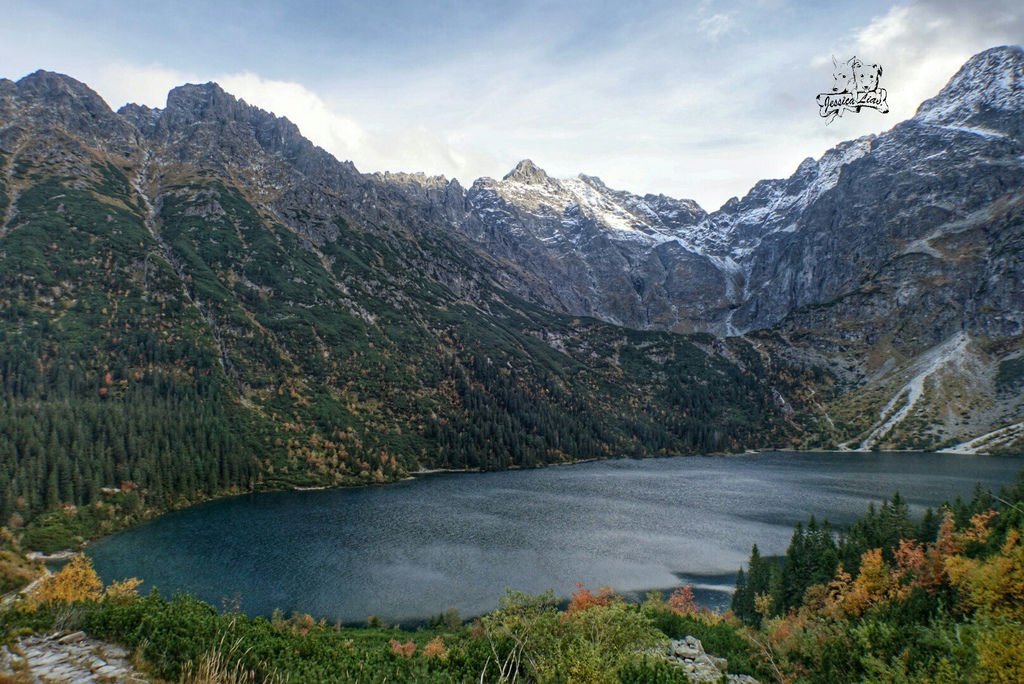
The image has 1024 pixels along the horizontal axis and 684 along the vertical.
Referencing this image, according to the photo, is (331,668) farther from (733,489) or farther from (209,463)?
(733,489)

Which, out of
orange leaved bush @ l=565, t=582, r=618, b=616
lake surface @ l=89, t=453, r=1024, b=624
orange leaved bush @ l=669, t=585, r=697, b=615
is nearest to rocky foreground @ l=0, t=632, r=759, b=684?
lake surface @ l=89, t=453, r=1024, b=624

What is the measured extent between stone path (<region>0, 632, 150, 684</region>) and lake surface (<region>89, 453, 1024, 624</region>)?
4541 cm

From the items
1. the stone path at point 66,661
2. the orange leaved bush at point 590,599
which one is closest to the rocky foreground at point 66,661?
the stone path at point 66,661

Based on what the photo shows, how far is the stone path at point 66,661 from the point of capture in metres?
14.6

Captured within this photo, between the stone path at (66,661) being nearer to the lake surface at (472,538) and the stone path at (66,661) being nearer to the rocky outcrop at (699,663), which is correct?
the rocky outcrop at (699,663)

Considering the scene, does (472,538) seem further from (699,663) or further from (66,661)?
(66,661)

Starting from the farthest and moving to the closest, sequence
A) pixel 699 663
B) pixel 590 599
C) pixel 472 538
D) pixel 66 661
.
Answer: pixel 472 538, pixel 590 599, pixel 699 663, pixel 66 661

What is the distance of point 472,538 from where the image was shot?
104562mm

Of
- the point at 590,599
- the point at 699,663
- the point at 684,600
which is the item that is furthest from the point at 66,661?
the point at 684,600

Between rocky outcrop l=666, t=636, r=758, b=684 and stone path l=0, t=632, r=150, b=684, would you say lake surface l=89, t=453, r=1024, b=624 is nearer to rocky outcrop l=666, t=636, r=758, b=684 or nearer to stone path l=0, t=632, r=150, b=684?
rocky outcrop l=666, t=636, r=758, b=684

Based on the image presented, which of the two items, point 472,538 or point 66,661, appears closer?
point 66,661

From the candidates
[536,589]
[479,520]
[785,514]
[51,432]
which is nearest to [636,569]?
[536,589]

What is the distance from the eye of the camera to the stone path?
14555 millimetres

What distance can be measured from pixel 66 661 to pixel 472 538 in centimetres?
9322
